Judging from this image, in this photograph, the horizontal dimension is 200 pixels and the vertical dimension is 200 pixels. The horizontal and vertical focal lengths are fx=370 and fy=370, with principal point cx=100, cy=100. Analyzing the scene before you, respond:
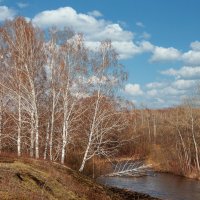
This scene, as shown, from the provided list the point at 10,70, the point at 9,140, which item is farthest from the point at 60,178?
the point at 9,140

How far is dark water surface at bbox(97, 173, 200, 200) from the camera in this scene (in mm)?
28578

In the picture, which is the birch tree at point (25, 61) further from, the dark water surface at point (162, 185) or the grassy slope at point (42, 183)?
the dark water surface at point (162, 185)

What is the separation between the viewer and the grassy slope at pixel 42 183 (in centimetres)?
1115

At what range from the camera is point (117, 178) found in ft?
116

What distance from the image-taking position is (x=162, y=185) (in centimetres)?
3356

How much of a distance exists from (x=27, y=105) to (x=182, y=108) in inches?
1000

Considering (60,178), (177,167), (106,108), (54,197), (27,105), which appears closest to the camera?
(54,197)

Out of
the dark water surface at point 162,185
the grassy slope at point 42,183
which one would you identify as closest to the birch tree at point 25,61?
the grassy slope at point 42,183

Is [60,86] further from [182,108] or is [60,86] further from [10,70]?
[182,108]

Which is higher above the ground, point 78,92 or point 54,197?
point 78,92

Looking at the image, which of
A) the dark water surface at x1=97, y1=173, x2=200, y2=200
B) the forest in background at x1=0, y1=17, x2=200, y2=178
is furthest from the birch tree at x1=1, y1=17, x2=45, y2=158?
the dark water surface at x1=97, y1=173, x2=200, y2=200

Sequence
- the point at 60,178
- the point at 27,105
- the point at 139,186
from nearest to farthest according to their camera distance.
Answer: the point at 60,178 → the point at 27,105 → the point at 139,186

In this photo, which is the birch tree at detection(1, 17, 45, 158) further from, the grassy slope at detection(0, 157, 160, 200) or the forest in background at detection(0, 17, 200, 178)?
the grassy slope at detection(0, 157, 160, 200)

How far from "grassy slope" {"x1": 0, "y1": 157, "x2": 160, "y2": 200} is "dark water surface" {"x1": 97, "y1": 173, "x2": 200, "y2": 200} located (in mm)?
12795
